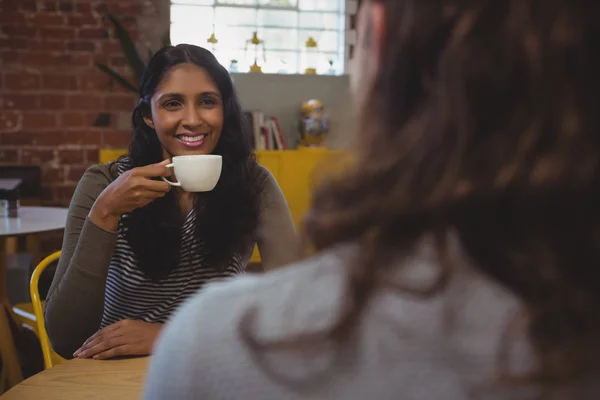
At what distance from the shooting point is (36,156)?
429 centimetres

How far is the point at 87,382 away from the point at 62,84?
3.69m

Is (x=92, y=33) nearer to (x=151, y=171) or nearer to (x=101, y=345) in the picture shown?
(x=151, y=171)

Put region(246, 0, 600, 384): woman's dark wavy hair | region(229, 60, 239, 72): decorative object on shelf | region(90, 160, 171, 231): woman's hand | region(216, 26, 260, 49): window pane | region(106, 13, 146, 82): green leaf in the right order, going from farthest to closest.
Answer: region(216, 26, 260, 49): window pane
region(229, 60, 239, 72): decorative object on shelf
region(106, 13, 146, 82): green leaf
region(90, 160, 171, 231): woman's hand
region(246, 0, 600, 384): woman's dark wavy hair

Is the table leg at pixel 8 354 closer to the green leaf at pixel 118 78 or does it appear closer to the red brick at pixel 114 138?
the green leaf at pixel 118 78

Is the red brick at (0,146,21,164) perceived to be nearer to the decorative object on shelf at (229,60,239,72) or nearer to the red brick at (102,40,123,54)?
the red brick at (102,40,123,54)

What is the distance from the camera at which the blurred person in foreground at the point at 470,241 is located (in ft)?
1.16

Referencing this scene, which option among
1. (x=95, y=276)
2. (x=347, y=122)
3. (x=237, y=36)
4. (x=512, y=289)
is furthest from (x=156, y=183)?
(x=237, y=36)

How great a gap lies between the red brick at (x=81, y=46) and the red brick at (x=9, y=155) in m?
0.79

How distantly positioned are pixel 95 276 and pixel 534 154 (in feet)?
3.63

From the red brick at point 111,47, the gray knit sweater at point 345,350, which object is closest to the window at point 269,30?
the red brick at point 111,47

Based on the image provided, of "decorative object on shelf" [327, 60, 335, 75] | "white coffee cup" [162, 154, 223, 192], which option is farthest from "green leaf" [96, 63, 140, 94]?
"white coffee cup" [162, 154, 223, 192]

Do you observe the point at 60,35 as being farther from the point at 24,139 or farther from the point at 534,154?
the point at 534,154

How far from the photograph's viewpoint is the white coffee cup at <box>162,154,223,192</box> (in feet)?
4.37

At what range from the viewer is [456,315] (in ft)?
1.18
